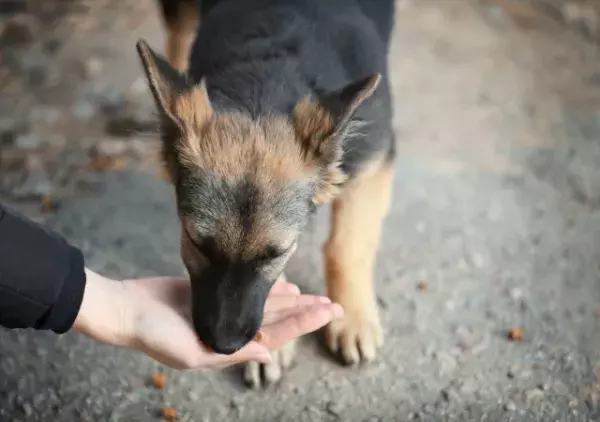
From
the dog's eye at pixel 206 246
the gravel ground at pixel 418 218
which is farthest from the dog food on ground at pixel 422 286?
the dog's eye at pixel 206 246

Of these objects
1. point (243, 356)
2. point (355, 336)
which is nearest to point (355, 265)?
point (355, 336)

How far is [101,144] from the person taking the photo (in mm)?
3377

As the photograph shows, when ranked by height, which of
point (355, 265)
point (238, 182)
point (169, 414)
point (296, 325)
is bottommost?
point (169, 414)

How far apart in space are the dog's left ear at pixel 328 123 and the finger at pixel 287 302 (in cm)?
35

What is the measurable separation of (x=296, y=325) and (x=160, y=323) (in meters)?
0.39

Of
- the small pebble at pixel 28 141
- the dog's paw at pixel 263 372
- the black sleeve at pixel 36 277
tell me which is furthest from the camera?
the small pebble at pixel 28 141

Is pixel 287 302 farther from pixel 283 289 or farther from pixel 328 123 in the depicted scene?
pixel 328 123

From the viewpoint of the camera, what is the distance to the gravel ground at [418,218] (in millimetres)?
2346

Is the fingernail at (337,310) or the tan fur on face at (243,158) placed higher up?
the tan fur on face at (243,158)

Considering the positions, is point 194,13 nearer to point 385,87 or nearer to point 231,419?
point 385,87

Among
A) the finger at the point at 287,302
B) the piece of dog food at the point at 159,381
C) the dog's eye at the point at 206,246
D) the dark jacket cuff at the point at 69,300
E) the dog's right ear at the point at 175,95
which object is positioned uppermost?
the dog's right ear at the point at 175,95

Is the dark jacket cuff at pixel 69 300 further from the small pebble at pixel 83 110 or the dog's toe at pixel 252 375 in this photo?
the small pebble at pixel 83 110

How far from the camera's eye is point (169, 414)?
2.29 metres

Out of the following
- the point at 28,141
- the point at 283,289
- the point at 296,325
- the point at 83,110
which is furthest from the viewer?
the point at 83,110
